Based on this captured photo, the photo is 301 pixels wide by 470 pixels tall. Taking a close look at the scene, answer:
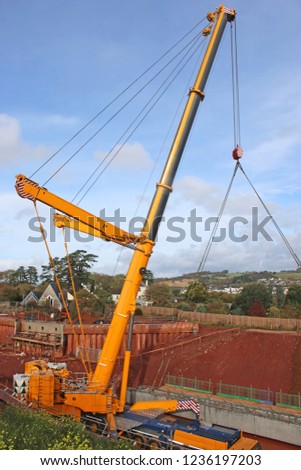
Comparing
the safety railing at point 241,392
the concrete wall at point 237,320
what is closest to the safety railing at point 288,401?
the safety railing at point 241,392

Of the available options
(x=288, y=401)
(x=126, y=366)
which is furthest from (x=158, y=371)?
(x=126, y=366)

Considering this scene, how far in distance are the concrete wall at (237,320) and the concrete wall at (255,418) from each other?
23.8 meters

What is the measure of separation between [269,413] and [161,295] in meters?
61.4

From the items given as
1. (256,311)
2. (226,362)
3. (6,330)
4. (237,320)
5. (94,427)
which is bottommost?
(226,362)

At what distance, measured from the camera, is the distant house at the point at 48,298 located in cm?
7476

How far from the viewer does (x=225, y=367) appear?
34875 millimetres

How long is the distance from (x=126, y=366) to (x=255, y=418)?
369 inches

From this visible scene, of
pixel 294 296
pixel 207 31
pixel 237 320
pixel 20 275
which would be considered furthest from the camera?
pixel 20 275

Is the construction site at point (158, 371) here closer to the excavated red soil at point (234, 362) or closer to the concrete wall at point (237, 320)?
the excavated red soil at point (234, 362)

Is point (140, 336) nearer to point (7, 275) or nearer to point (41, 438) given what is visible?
point (41, 438)

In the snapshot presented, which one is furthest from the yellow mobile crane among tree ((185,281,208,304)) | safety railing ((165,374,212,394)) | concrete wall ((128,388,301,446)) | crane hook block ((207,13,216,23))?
tree ((185,281,208,304))

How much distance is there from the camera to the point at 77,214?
17297 mm

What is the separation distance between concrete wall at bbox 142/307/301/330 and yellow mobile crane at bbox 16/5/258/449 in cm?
3294

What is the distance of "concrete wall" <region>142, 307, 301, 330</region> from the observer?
4862 centimetres
